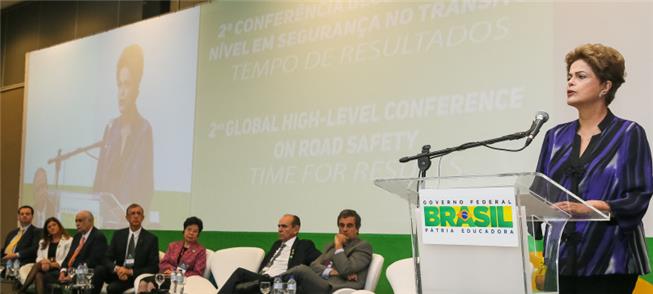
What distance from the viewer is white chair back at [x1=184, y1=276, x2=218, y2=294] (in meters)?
6.09

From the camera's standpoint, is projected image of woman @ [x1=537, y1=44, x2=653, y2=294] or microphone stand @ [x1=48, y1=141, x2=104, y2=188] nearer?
projected image of woman @ [x1=537, y1=44, x2=653, y2=294]

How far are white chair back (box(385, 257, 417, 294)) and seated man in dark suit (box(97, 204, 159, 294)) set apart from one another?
2.62 meters

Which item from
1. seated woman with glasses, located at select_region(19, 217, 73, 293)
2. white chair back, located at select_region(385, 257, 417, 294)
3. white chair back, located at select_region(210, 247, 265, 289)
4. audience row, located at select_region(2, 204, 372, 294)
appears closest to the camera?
white chair back, located at select_region(385, 257, 417, 294)

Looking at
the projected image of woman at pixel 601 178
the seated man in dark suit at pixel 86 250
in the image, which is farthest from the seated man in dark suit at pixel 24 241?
the projected image of woman at pixel 601 178

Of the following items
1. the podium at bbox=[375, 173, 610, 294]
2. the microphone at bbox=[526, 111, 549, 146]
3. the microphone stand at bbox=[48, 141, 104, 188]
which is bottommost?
Result: the podium at bbox=[375, 173, 610, 294]

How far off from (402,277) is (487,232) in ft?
9.87

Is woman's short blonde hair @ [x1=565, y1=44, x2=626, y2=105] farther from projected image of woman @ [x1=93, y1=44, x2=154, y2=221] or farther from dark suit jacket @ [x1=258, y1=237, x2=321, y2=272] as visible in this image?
projected image of woman @ [x1=93, y1=44, x2=154, y2=221]

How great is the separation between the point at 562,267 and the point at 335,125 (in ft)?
13.2

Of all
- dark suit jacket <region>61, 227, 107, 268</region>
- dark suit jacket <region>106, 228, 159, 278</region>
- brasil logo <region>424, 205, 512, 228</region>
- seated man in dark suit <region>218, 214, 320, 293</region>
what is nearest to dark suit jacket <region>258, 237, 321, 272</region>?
seated man in dark suit <region>218, 214, 320, 293</region>

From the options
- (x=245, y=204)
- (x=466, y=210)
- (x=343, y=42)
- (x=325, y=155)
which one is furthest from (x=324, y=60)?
(x=466, y=210)

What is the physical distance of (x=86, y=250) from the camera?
7.49 m

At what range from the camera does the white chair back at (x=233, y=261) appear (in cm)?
648

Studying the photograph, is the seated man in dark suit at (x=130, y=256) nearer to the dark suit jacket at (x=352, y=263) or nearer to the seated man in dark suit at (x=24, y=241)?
the seated man in dark suit at (x=24, y=241)

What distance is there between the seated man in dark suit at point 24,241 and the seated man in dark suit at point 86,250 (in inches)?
48.6
